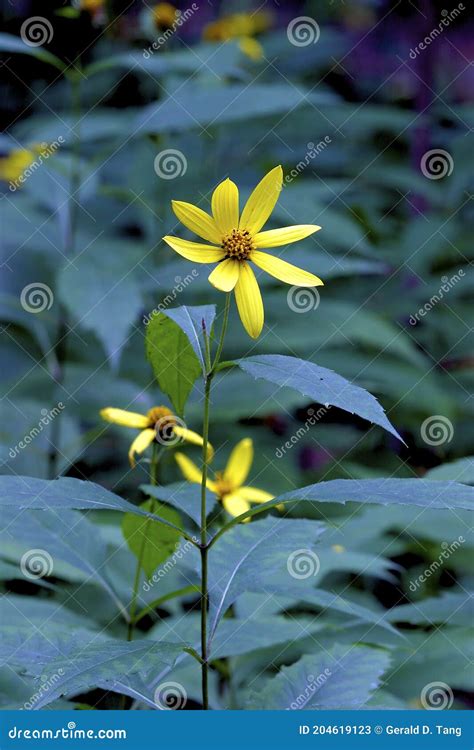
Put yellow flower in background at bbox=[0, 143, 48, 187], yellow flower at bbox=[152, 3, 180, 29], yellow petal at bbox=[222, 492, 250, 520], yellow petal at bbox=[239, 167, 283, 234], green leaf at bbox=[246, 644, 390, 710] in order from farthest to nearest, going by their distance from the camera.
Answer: yellow flower in background at bbox=[0, 143, 48, 187], yellow flower at bbox=[152, 3, 180, 29], yellow petal at bbox=[222, 492, 250, 520], green leaf at bbox=[246, 644, 390, 710], yellow petal at bbox=[239, 167, 283, 234]

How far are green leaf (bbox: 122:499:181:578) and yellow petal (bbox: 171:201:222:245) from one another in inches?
10.2

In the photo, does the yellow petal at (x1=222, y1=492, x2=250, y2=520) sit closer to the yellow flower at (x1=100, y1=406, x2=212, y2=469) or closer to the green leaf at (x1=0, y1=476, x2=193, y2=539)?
the yellow flower at (x1=100, y1=406, x2=212, y2=469)

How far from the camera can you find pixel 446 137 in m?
2.65

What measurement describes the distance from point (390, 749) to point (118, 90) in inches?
93.5

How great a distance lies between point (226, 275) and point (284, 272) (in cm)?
5

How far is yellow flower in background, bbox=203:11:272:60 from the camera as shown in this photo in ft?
7.79

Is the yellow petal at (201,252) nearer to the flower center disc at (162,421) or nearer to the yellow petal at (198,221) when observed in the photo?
the yellow petal at (198,221)

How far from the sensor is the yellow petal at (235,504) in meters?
1.02

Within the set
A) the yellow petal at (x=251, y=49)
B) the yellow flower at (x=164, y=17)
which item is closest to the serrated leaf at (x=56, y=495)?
the yellow flower at (x=164, y=17)

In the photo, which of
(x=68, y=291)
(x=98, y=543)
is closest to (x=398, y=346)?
(x=68, y=291)

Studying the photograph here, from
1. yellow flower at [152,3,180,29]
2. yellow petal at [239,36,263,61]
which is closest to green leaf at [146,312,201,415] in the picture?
yellow flower at [152,3,180,29]

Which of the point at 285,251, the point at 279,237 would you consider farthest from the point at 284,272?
the point at 285,251

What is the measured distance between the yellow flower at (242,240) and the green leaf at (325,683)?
13.8 inches

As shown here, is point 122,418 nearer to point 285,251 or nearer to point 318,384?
point 318,384
